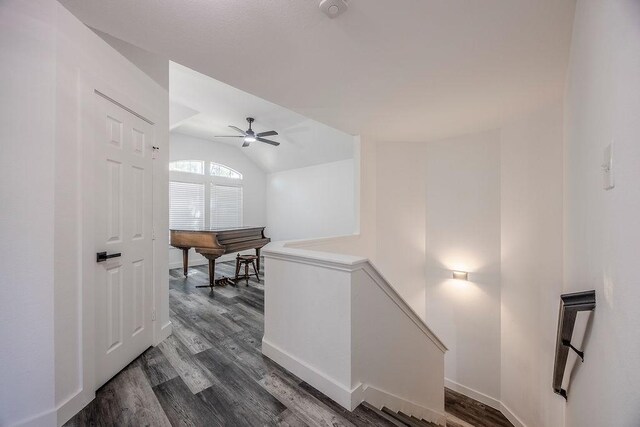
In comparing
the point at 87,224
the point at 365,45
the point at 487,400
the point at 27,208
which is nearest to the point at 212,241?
the point at 87,224

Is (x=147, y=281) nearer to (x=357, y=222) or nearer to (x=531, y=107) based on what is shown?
(x=357, y=222)

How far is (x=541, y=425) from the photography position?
7.78 feet

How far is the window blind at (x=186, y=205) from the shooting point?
5508mm

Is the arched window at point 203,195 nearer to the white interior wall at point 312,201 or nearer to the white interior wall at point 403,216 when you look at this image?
the white interior wall at point 312,201

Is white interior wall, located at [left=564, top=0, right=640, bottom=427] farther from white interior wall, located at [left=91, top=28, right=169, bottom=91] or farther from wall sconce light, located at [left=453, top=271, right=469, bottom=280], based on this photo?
white interior wall, located at [left=91, top=28, right=169, bottom=91]

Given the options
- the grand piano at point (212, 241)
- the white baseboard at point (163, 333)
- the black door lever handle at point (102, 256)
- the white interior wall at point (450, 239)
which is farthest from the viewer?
the grand piano at point (212, 241)

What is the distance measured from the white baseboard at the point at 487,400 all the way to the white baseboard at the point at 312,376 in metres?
2.72

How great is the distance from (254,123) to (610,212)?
4.98 meters

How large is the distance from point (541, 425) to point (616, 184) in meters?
2.92

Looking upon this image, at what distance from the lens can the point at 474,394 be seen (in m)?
3.38

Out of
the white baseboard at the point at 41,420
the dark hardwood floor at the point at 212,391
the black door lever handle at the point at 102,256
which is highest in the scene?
the black door lever handle at the point at 102,256

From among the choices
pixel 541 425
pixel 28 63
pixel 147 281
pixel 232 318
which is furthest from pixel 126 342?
pixel 541 425

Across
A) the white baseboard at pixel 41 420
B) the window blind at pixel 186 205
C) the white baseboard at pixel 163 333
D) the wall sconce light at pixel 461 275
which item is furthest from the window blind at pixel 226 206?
the wall sconce light at pixel 461 275

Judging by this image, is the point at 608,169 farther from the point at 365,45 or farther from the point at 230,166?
the point at 230,166
